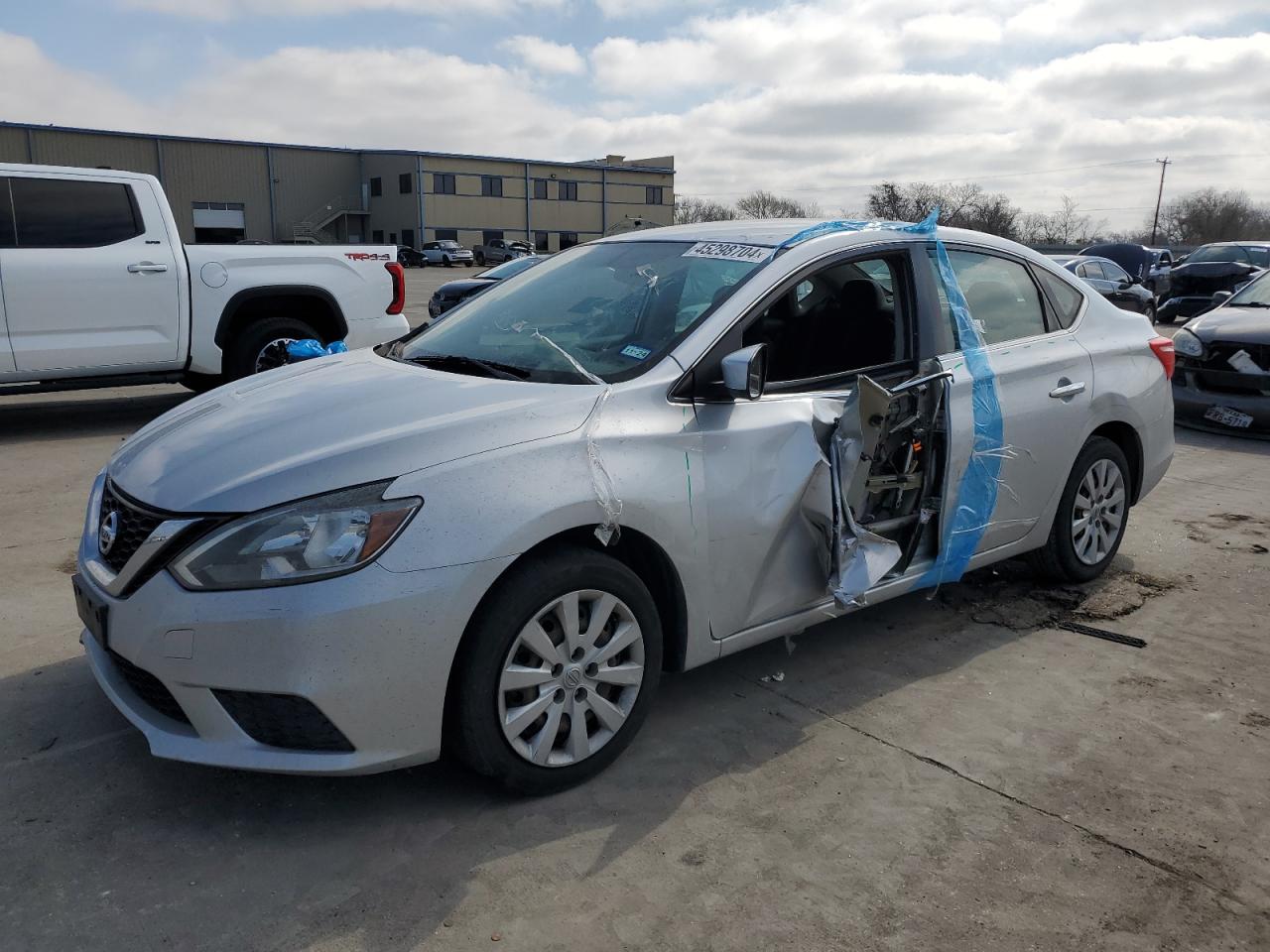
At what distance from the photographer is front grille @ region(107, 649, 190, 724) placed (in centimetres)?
286

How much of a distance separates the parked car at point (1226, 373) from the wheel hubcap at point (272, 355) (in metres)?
7.96

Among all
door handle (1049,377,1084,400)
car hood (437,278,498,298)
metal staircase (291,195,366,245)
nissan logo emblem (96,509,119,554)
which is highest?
metal staircase (291,195,366,245)

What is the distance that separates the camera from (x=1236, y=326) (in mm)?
9266

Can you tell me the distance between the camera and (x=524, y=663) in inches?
118

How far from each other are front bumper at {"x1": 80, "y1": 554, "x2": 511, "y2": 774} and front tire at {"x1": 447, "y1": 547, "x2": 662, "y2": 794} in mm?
90

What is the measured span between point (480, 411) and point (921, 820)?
1773 millimetres

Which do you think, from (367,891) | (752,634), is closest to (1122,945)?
(752,634)

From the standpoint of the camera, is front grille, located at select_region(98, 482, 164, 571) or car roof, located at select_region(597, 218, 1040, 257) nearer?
front grille, located at select_region(98, 482, 164, 571)

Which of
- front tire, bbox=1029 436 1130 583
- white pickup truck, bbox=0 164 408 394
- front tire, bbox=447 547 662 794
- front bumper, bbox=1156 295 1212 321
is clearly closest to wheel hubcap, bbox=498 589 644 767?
front tire, bbox=447 547 662 794

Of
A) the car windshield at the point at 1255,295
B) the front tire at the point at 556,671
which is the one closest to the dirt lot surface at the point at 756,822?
the front tire at the point at 556,671

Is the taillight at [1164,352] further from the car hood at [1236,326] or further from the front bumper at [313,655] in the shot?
the car hood at [1236,326]

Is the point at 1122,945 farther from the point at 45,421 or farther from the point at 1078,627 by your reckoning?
the point at 45,421

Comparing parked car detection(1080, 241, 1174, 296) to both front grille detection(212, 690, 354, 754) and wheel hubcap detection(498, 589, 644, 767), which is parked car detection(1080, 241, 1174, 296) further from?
front grille detection(212, 690, 354, 754)

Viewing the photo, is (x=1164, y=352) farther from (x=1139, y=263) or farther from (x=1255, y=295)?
(x=1139, y=263)
